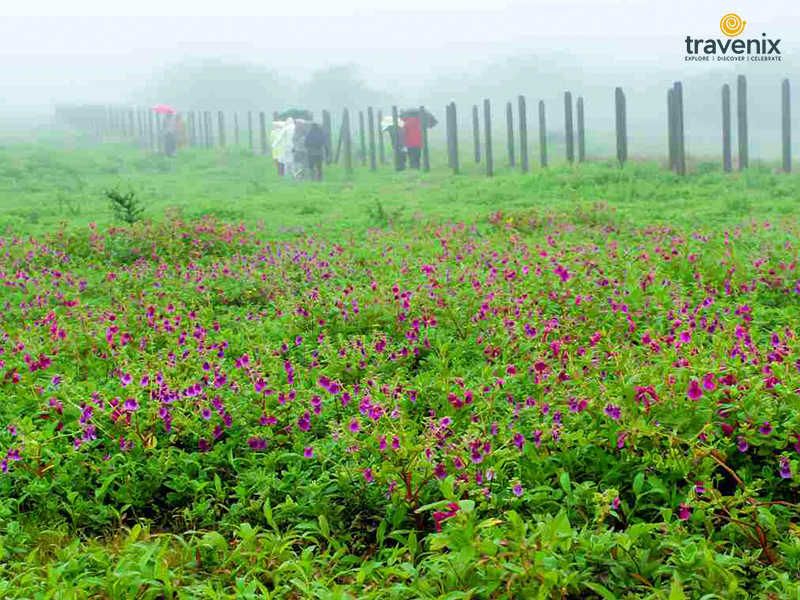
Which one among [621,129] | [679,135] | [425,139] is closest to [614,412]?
[679,135]

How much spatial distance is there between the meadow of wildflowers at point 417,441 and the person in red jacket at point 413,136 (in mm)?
17408

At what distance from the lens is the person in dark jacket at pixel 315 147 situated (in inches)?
915

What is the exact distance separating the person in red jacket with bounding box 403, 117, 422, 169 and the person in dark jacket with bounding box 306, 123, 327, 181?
6.96 feet

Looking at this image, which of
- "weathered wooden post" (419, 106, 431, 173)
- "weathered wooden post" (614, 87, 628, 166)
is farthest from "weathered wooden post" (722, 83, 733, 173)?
"weathered wooden post" (419, 106, 431, 173)

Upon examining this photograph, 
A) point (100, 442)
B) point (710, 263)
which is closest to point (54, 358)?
point (100, 442)

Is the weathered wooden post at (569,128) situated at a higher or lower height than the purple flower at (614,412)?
higher

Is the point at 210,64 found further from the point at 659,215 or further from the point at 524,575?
the point at 524,575

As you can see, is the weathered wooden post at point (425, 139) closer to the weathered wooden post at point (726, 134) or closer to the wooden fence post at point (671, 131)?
the wooden fence post at point (671, 131)

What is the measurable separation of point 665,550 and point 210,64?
243ft

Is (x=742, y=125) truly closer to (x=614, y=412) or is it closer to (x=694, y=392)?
(x=694, y=392)

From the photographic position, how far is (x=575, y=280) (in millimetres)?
6203

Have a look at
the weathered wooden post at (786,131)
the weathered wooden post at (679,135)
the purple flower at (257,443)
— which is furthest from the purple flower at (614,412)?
the weathered wooden post at (786,131)

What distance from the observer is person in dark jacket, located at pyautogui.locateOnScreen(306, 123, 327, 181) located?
23234mm

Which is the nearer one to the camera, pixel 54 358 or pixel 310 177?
pixel 54 358
